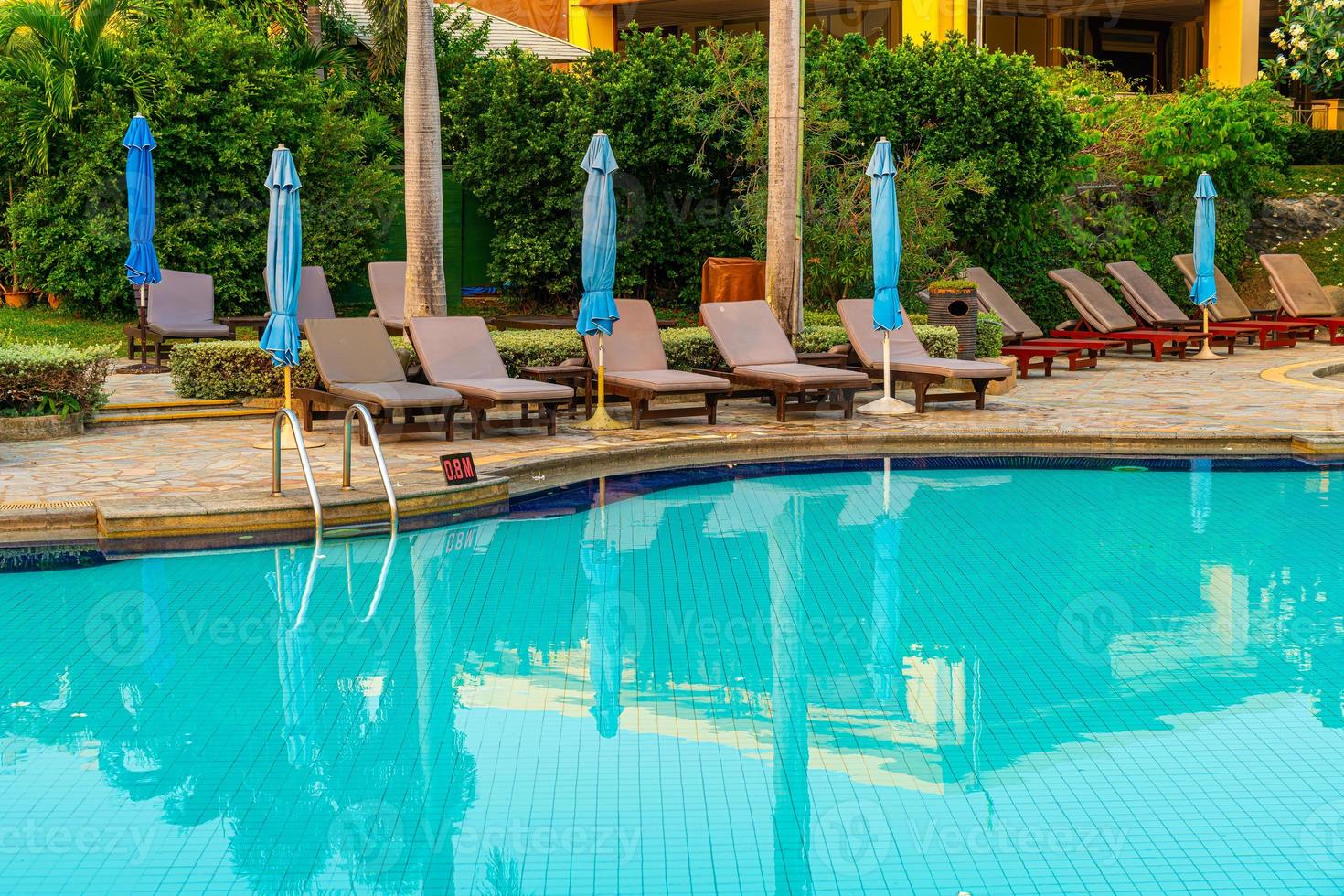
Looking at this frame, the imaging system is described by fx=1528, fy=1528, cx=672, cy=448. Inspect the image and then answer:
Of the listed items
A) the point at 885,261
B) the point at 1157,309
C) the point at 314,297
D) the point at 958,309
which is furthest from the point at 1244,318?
the point at 314,297

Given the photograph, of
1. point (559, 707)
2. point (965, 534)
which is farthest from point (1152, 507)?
point (559, 707)

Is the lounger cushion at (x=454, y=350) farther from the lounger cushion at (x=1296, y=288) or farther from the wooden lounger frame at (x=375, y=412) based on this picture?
the lounger cushion at (x=1296, y=288)

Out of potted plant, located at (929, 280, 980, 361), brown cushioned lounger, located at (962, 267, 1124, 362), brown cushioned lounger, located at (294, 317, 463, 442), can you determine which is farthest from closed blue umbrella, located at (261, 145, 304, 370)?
brown cushioned lounger, located at (962, 267, 1124, 362)

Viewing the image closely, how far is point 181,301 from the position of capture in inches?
645

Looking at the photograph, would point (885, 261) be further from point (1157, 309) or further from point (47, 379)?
point (1157, 309)

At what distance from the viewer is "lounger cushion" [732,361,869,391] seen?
12.8 metres

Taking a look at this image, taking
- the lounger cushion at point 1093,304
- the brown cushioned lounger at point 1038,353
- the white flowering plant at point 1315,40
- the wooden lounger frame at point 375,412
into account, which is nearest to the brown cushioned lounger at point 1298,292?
the lounger cushion at point 1093,304

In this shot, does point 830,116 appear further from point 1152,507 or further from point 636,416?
point 1152,507

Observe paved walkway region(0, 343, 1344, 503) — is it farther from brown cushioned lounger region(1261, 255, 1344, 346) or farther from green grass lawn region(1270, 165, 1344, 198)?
green grass lawn region(1270, 165, 1344, 198)

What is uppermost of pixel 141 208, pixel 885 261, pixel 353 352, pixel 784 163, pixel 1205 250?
pixel 784 163

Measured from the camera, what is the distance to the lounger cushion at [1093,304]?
19.0 meters

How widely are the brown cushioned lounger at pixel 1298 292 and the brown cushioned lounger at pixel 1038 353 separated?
4.94m

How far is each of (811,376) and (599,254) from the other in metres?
2.06

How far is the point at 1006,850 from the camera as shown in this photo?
4656mm
